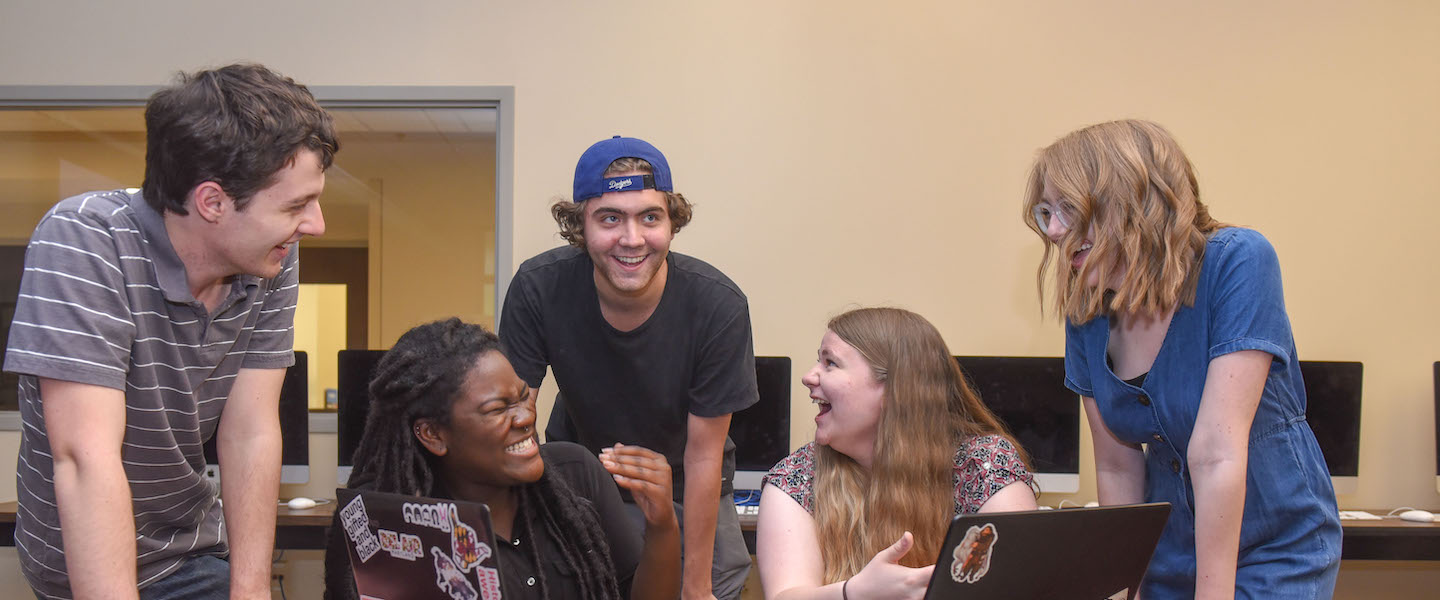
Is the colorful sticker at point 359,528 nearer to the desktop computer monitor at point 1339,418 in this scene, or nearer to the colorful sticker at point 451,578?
the colorful sticker at point 451,578

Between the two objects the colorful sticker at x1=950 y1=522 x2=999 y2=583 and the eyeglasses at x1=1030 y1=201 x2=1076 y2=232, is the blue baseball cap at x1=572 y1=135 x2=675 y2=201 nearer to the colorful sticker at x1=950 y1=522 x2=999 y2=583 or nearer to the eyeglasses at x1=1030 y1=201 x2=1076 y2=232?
the eyeglasses at x1=1030 y1=201 x2=1076 y2=232

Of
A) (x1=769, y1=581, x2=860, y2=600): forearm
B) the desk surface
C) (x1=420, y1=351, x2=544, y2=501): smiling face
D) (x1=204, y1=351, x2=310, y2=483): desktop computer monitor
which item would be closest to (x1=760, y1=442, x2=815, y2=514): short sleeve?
(x1=769, y1=581, x2=860, y2=600): forearm

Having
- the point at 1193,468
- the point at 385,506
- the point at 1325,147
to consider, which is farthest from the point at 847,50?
the point at 385,506

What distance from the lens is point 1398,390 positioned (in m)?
3.54

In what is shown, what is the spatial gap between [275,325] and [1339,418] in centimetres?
327

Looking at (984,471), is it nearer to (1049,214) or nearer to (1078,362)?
(1078,362)

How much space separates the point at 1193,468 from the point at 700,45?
2.54 m

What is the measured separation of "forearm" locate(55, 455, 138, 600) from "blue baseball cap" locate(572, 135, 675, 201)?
105 cm

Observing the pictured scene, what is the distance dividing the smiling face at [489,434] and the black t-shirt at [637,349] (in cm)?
47

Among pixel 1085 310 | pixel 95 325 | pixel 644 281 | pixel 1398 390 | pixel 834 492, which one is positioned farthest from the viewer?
pixel 1398 390

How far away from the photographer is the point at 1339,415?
323 cm

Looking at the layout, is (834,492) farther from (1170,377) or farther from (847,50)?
(847,50)

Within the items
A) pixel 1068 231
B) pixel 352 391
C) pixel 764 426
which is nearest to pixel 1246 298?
pixel 1068 231

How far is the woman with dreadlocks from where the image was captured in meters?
1.70
